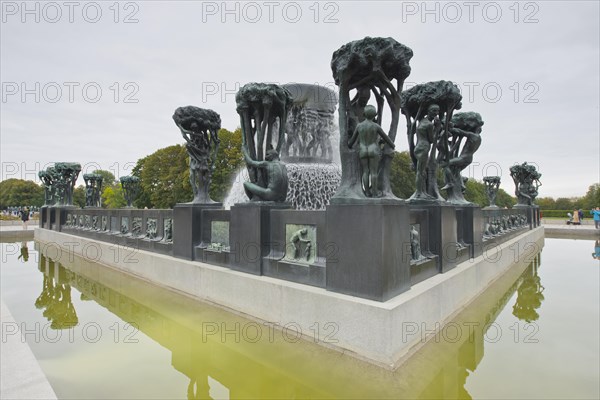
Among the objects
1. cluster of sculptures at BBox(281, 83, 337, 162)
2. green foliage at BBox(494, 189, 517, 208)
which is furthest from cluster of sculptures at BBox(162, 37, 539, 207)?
green foliage at BBox(494, 189, 517, 208)

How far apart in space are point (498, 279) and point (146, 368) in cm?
798

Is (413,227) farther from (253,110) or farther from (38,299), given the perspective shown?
(38,299)

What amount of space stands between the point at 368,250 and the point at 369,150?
4.42 ft

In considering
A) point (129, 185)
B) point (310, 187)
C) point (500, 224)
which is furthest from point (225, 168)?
point (500, 224)

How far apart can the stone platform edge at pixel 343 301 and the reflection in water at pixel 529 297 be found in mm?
642

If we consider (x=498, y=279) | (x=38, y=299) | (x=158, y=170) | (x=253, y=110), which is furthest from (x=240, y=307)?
(x=158, y=170)

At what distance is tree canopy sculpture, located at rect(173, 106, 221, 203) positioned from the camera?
7910mm

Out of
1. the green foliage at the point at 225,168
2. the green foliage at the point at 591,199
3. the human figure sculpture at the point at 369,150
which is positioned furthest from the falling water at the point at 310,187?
the green foliage at the point at 591,199

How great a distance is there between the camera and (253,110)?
21.7 ft

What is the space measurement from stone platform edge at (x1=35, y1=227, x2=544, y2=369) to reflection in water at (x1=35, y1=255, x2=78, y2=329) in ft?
5.37

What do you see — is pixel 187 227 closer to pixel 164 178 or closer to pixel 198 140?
pixel 198 140

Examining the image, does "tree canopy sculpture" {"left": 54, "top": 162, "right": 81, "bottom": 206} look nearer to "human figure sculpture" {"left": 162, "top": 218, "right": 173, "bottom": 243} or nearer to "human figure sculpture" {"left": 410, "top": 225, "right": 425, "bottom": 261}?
"human figure sculpture" {"left": 162, "top": 218, "right": 173, "bottom": 243}

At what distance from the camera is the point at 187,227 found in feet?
24.2

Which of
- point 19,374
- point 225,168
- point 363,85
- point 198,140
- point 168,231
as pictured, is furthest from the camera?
point 225,168
